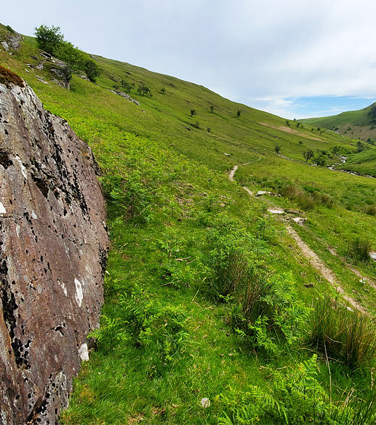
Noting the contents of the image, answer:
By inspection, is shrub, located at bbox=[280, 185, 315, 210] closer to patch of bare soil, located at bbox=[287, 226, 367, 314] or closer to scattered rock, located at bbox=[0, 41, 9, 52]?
patch of bare soil, located at bbox=[287, 226, 367, 314]

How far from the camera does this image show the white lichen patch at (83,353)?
4.20m

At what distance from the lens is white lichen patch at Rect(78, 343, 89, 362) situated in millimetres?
4203

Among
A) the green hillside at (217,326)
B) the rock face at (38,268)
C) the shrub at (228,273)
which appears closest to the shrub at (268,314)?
the green hillside at (217,326)

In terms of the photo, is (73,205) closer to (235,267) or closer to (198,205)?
(235,267)

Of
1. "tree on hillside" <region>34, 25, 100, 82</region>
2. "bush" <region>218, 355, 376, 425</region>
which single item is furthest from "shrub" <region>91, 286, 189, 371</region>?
"tree on hillside" <region>34, 25, 100, 82</region>

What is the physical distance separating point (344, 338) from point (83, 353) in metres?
6.25

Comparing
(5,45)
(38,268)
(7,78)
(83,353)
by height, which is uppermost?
(5,45)

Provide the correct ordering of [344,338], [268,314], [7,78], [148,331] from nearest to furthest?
[148,331], [7,78], [344,338], [268,314]

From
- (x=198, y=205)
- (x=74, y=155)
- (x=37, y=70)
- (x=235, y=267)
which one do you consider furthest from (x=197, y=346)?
(x=37, y=70)

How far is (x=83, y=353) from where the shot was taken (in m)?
4.26

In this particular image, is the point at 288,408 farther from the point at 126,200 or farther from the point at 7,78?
the point at 126,200

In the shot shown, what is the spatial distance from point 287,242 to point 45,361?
13257 mm

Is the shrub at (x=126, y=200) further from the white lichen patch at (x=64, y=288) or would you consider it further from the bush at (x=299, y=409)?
the bush at (x=299, y=409)

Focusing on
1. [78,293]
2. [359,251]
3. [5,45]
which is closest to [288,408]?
[78,293]
